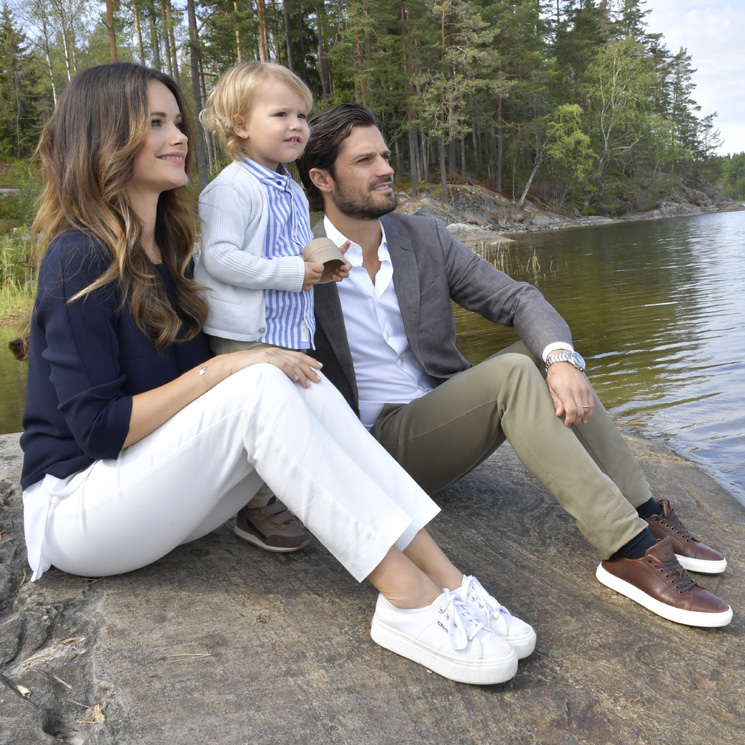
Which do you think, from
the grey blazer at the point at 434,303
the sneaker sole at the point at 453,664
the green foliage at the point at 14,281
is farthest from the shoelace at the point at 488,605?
the green foliage at the point at 14,281

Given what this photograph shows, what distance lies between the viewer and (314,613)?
82.2 inches

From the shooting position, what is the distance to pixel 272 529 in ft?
8.07

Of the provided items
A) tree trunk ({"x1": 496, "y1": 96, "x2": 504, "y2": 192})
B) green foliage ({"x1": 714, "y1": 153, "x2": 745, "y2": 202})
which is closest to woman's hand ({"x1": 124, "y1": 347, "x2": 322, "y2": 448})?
tree trunk ({"x1": 496, "y1": 96, "x2": 504, "y2": 192})

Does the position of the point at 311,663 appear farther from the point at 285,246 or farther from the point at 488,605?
the point at 285,246

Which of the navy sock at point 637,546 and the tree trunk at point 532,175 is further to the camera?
the tree trunk at point 532,175

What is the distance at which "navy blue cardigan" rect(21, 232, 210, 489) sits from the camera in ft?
6.15

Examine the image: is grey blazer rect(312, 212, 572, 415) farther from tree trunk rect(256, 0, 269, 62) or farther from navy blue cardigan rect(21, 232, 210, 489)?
tree trunk rect(256, 0, 269, 62)

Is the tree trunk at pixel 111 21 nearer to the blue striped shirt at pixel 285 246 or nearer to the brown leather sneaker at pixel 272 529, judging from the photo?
the blue striped shirt at pixel 285 246

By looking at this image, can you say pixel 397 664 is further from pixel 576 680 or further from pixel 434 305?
pixel 434 305

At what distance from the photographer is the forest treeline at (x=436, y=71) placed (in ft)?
92.6

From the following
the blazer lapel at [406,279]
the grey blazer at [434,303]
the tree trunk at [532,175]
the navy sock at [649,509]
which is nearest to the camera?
the navy sock at [649,509]

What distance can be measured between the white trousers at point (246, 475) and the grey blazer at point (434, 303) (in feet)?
2.77

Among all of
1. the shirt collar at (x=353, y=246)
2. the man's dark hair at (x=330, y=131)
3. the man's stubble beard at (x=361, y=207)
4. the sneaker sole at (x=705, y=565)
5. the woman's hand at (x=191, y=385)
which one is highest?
the man's dark hair at (x=330, y=131)

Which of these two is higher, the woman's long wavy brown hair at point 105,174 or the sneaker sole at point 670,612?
the woman's long wavy brown hair at point 105,174
